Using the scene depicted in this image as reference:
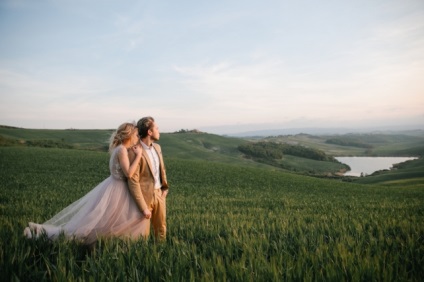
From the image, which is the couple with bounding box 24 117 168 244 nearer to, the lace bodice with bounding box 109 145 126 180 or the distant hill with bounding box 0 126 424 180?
the lace bodice with bounding box 109 145 126 180

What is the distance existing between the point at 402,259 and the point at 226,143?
87.7 m

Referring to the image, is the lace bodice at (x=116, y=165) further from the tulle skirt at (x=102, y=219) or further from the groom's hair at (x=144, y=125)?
the groom's hair at (x=144, y=125)

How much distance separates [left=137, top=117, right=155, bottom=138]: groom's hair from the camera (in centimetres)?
529

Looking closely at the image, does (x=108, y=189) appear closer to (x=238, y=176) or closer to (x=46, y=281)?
(x=46, y=281)

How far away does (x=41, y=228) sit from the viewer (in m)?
4.59

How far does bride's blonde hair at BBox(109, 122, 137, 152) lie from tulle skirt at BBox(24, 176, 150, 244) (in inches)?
26.1

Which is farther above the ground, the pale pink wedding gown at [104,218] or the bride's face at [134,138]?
the bride's face at [134,138]

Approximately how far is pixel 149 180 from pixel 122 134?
1.04 metres

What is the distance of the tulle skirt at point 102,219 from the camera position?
15.0 ft

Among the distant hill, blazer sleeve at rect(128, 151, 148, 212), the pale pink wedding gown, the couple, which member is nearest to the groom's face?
the couple

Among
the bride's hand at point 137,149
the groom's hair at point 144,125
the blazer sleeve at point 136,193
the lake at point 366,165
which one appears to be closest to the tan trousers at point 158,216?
the blazer sleeve at point 136,193

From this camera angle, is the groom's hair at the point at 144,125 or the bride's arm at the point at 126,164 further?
the groom's hair at the point at 144,125

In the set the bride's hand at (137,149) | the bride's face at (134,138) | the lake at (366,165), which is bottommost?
the lake at (366,165)

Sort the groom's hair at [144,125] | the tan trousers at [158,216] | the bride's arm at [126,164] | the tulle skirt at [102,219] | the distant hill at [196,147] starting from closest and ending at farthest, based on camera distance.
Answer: the tulle skirt at [102,219]
the bride's arm at [126,164]
the groom's hair at [144,125]
the tan trousers at [158,216]
the distant hill at [196,147]
